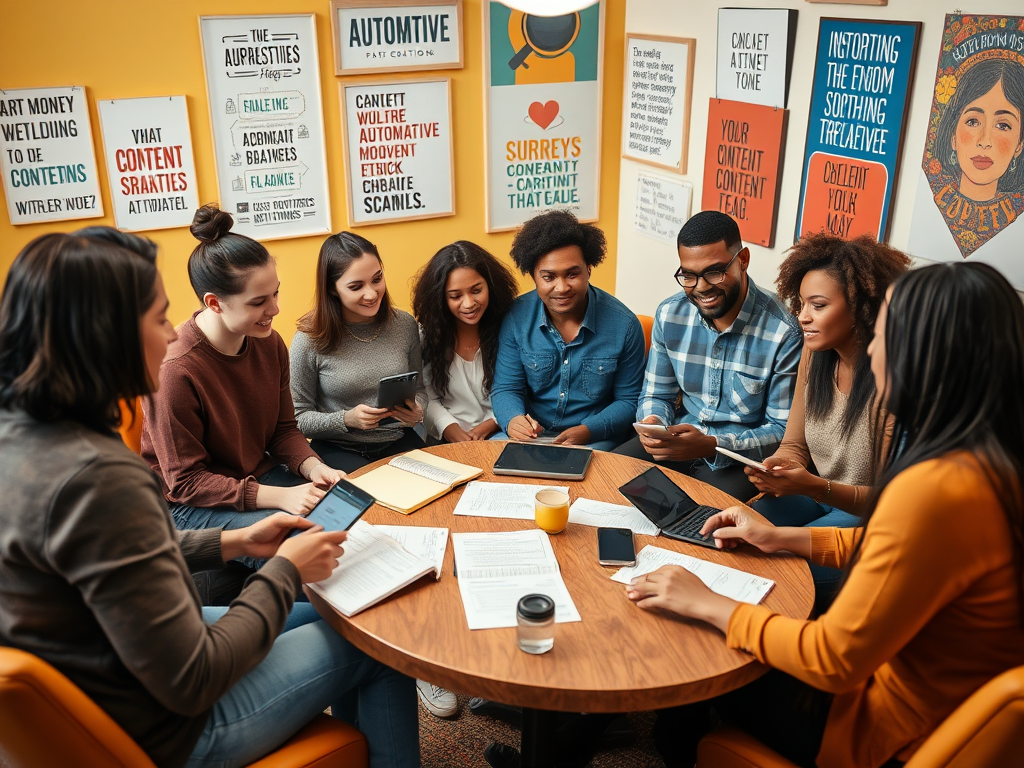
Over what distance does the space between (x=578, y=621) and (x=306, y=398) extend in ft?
5.11

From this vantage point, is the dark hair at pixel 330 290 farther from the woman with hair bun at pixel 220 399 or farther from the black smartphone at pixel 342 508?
the black smartphone at pixel 342 508

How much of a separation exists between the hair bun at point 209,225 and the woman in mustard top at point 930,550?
1.73 meters

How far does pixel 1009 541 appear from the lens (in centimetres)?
127

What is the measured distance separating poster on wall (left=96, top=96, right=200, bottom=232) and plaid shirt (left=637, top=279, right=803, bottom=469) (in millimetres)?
2159

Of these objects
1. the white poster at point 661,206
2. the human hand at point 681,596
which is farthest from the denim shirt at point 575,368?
the human hand at point 681,596

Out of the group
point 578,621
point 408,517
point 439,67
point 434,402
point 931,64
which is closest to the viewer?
point 578,621

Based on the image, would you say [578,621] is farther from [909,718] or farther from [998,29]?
[998,29]

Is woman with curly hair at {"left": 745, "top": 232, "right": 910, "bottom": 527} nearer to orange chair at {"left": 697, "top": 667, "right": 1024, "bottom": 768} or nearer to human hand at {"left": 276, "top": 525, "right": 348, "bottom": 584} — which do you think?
orange chair at {"left": 697, "top": 667, "right": 1024, "bottom": 768}

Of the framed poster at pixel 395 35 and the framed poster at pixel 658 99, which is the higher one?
the framed poster at pixel 395 35

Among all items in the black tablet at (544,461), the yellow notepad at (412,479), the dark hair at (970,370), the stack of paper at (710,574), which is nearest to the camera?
the dark hair at (970,370)

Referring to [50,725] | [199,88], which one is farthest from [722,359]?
[199,88]

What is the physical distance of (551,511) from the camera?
190 cm

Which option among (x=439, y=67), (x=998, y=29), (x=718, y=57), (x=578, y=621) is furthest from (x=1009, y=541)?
(x=439, y=67)

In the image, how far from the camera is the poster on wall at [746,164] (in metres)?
3.30
